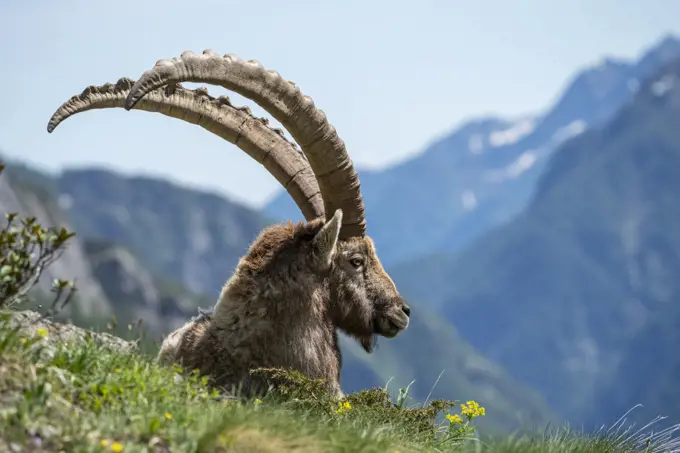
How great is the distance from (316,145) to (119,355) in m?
3.87

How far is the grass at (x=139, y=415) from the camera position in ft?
19.5

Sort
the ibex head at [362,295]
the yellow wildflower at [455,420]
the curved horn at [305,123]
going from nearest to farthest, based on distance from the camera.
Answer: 1. the yellow wildflower at [455,420]
2. the curved horn at [305,123]
3. the ibex head at [362,295]

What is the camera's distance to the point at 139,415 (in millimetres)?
6277

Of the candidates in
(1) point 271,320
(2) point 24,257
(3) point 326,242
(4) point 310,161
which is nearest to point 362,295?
(3) point 326,242

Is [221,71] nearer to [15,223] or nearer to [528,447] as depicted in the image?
[15,223]

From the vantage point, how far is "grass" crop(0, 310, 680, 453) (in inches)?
234

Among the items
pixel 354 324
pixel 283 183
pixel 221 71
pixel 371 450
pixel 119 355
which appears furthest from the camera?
pixel 283 183

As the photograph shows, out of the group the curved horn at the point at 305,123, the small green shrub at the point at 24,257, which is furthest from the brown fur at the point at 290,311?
the small green shrub at the point at 24,257

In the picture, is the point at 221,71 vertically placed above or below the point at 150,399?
above

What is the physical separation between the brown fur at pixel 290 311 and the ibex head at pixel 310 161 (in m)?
0.02

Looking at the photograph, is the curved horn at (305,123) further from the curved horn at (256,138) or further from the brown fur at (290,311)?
the curved horn at (256,138)

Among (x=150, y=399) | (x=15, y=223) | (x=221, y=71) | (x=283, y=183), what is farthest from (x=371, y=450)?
(x=283, y=183)

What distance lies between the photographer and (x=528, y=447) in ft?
25.6

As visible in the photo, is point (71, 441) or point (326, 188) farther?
point (326, 188)
